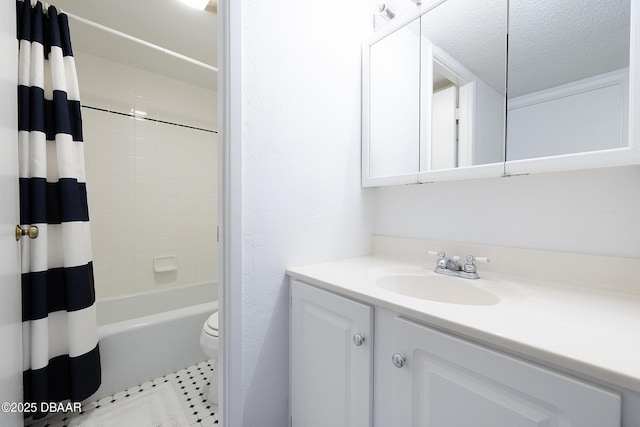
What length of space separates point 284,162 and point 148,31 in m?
1.58

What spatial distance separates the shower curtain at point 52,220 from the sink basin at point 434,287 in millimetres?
1440

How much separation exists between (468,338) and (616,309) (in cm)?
41

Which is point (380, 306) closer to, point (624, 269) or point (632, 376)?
point (632, 376)

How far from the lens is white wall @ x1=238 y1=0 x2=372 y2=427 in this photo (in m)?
0.92

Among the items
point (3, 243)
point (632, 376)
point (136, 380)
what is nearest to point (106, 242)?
point (136, 380)

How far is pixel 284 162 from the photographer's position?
3.27 ft

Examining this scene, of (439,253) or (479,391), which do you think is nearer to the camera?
(479,391)

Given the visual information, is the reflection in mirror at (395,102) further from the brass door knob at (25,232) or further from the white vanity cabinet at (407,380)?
the brass door knob at (25,232)

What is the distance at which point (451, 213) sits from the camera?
1.09 meters

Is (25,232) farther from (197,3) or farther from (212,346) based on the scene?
(197,3)

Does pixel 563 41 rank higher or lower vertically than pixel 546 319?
higher

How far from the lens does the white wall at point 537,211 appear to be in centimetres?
75

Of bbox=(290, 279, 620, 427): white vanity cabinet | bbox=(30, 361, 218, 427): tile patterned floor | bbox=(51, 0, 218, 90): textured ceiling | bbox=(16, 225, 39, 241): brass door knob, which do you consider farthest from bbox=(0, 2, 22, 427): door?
bbox=(290, 279, 620, 427): white vanity cabinet

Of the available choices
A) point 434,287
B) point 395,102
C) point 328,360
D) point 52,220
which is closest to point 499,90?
point 395,102
